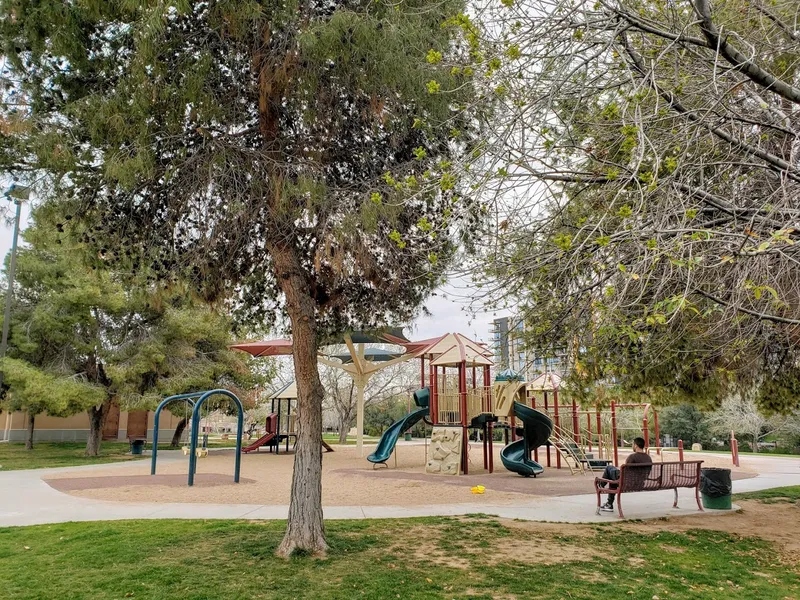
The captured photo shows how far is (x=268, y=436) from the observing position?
25.2 metres

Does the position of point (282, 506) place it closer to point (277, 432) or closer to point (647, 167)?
point (647, 167)

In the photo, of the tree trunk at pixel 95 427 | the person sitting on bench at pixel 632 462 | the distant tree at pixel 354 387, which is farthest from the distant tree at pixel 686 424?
the tree trunk at pixel 95 427

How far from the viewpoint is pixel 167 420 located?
1324 inches

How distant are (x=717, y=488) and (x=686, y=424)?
3100 cm

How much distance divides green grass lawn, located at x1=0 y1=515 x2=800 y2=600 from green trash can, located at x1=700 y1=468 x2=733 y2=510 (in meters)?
2.40

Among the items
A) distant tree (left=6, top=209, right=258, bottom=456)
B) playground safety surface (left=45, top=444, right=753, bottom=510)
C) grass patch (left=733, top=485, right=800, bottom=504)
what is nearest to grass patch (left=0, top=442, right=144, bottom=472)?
distant tree (left=6, top=209, right=258, bottom=456)

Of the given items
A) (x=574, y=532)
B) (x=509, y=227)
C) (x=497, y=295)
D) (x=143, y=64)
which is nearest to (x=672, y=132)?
(x=509, y=227)

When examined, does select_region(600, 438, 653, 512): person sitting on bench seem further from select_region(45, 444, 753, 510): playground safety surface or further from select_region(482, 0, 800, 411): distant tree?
select_region(482, 0, 800, 411): distant tree

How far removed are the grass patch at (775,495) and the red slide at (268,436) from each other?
1784 cm

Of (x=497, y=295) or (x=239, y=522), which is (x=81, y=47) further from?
(x=239, y=522)

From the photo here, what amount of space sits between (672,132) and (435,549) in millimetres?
5165

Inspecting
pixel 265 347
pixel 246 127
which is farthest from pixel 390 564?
pixel 265 347

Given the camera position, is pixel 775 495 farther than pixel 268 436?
No

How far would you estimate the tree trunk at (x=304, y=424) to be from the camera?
6.68 metres
